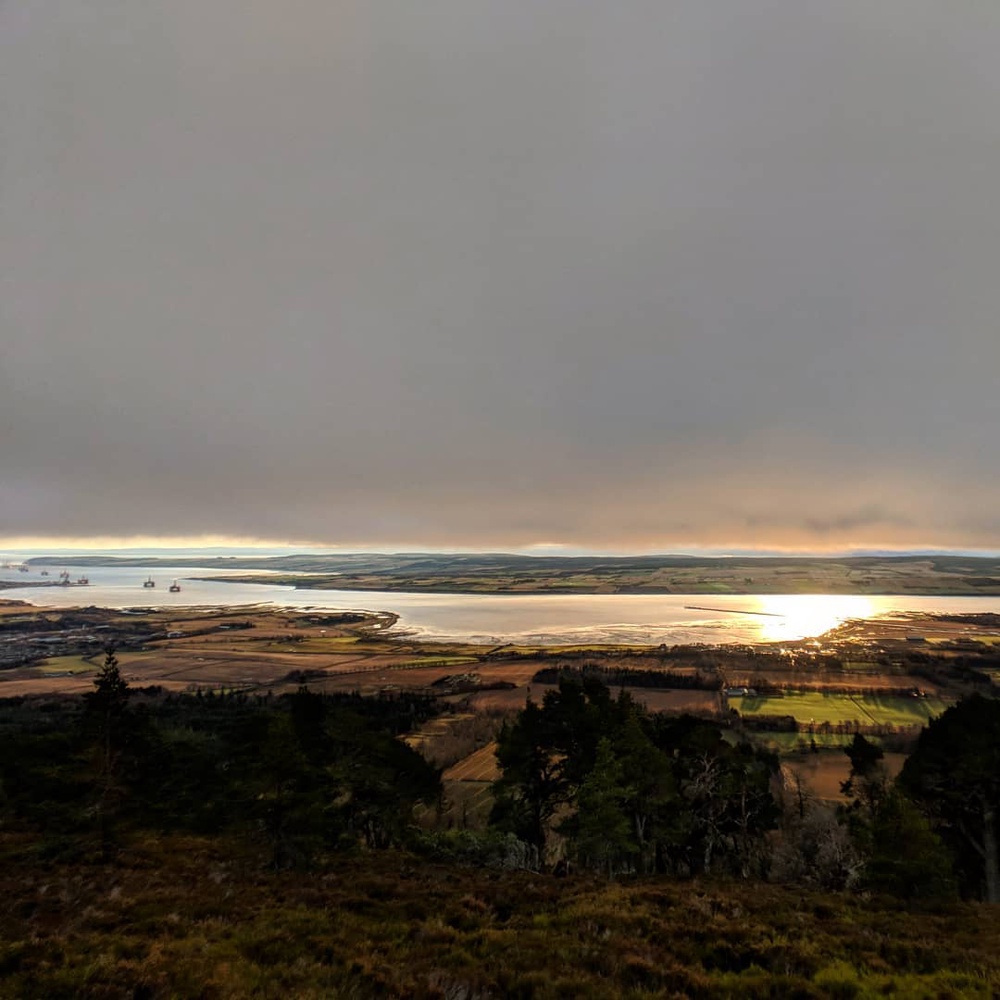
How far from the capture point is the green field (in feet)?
224

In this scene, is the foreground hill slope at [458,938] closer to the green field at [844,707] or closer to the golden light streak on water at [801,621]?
the green field at [844,707]

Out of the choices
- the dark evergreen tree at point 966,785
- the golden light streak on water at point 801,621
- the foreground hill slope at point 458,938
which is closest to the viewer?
the foreground hill slope at point 458,938

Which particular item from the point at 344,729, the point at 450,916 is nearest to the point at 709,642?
the point at 344,729

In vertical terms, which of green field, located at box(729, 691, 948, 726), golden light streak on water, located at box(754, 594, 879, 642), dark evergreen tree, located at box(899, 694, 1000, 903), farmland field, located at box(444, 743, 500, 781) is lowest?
golden light streak on water, located at box(754, 594, 879, 642)

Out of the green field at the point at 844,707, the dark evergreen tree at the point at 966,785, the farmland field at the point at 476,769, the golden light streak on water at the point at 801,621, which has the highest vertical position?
the dark evergreen tree at the point at 966,785

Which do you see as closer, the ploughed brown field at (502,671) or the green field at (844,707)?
the ploughed brown field at (502,671)

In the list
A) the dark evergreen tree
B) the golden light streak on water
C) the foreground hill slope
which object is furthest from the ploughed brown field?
the foreground hill slope

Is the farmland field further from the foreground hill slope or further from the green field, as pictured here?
the green field

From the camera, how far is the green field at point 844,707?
68.1 metres

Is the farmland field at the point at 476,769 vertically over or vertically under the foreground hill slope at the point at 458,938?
under

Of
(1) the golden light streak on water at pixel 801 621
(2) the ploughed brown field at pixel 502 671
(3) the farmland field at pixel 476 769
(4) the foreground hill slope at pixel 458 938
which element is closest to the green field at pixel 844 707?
(2) the ploughed brown field at pixel 502 671

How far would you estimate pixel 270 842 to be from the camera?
2523 cm

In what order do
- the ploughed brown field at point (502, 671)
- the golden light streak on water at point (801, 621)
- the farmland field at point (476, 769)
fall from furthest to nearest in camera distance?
the golden light streak on water at point (801, 621) < the ploughed brown field at point (502, 671) < the farmland field at point (476, 769)

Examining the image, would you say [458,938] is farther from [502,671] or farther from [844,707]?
[502,671]
